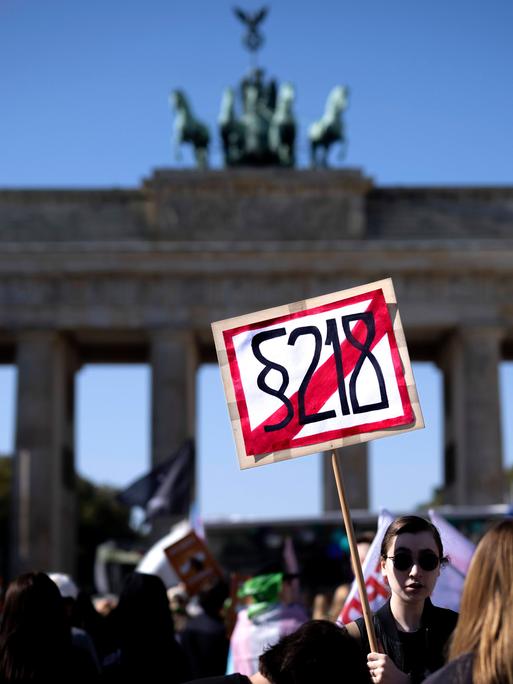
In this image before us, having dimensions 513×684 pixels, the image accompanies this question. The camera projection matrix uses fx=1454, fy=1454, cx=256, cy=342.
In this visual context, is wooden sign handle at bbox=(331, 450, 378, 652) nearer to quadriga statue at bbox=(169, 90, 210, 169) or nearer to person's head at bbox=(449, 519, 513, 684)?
person's head at bbox=(449, 519, 513, 684)

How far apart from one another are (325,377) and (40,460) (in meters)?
48.1

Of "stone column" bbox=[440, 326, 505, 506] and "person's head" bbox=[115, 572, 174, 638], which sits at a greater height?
"stone column" bbox=[440, 326, 505, 506]

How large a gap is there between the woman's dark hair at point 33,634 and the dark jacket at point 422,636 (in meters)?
1.64

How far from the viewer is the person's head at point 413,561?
7.78 m

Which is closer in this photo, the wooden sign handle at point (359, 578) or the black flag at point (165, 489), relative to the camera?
the wooden sign handle at point (359, 578)

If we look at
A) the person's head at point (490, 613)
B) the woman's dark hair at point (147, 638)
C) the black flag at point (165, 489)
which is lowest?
the woman's dark hair at point (147, 638)

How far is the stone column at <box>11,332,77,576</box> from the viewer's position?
54.8m

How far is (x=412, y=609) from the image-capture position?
7.81 m

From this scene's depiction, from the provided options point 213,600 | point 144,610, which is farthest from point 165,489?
point 144,610

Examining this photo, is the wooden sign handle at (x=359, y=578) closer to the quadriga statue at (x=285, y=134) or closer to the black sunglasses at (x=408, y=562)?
the black sunglasses at (x=408, y=562)

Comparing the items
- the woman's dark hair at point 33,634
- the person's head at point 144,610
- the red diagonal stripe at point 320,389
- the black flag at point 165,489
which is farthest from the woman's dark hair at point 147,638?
the black flag at point 165,489

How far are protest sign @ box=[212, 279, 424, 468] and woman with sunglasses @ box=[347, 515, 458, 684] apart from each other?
24.8 inches

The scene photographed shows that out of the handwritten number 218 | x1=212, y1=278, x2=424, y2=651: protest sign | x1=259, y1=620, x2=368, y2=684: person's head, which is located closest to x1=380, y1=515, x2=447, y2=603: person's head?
x1=212, y1=278, x2=424, y2=651: protest sign

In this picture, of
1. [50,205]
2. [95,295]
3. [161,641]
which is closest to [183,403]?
[95,295]
